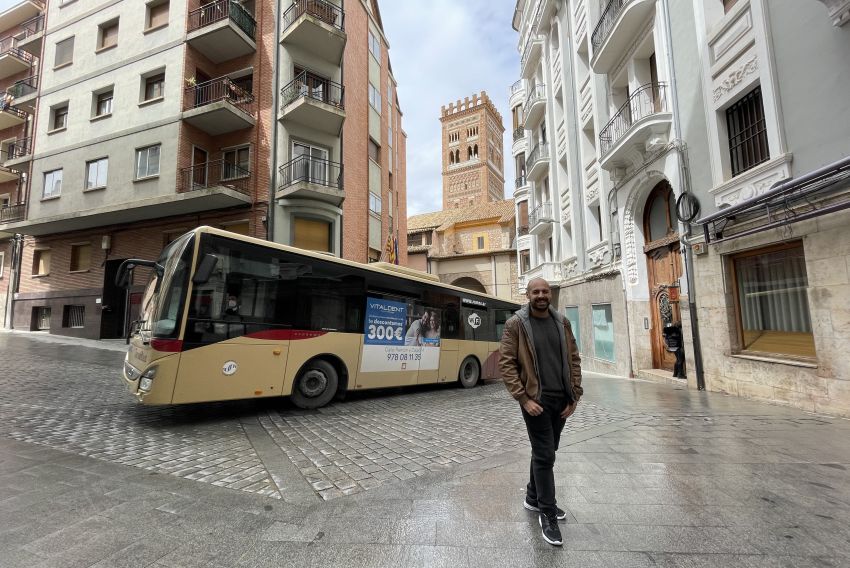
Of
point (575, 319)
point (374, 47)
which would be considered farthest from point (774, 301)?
point (374, 47)

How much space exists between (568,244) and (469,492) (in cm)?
1738

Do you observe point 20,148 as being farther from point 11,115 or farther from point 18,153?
point 11,115

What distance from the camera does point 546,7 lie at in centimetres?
1948

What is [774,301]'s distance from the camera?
766 centimetres

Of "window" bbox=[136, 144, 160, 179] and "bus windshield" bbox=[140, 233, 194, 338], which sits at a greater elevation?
"window" bbox=[136, 144, 160, 179]

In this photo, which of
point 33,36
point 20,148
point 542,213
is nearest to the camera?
point 20,148

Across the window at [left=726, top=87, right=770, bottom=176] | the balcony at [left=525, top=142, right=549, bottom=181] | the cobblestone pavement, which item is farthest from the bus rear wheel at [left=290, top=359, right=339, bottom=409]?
the balcony at [left=525, top=142, right=549, bottom=181]

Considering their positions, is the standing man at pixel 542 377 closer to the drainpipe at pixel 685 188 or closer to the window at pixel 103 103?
the drainpipe at pixel 685 188

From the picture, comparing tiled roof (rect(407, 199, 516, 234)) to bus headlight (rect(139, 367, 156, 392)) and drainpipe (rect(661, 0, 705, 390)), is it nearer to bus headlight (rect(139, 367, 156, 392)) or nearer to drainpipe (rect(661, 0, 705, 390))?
drainpipe (rect(661, 0, 705, 390))

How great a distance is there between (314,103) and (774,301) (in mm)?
15482

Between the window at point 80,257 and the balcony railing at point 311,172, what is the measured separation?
10.4 metres

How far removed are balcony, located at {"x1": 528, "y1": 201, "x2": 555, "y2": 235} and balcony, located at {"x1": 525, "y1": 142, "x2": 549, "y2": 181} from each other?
5.73 feet

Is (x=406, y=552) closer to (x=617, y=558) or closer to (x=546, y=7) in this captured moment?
(x=617, y=558)

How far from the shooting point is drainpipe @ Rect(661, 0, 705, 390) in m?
9.31
